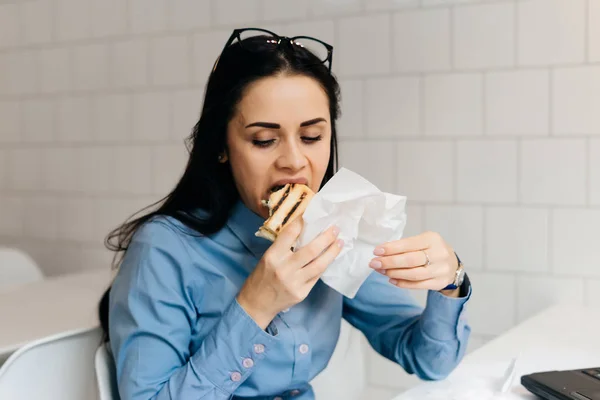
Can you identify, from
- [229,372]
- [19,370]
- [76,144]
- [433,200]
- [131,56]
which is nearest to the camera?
[229,372]

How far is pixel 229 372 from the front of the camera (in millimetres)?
956

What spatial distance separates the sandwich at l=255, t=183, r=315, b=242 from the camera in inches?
38.4

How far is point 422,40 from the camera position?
1.67m

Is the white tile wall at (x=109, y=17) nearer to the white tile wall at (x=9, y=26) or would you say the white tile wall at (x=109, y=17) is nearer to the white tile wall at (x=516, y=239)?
the white tile wall at (x=9, y=26)

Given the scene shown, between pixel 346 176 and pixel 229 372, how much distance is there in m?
0.30

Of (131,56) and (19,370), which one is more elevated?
(131,56)

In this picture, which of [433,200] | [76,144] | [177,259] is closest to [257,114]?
[177,259]

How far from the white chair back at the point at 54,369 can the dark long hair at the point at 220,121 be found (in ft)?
0.18

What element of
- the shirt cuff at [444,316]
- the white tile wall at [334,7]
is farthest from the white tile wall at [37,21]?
the shirt cuff at [444,316]

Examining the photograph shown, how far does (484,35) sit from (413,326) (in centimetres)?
72

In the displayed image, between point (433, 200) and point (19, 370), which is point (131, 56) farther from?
point (19, 370)

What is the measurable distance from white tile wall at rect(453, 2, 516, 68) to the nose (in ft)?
2.38

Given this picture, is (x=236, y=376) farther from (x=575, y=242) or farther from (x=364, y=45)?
(x=364, y=45)

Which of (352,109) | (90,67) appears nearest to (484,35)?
(352,109)
